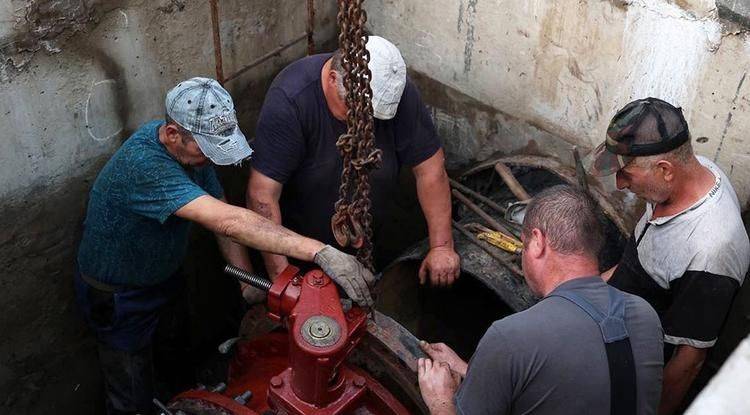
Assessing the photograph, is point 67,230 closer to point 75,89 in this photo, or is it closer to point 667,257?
point 75,89

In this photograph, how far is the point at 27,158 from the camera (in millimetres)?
3812

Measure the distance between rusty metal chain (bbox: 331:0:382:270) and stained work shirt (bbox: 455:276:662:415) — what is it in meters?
0.76

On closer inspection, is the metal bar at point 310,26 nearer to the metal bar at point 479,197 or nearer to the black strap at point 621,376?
the metal bar at point 479,197

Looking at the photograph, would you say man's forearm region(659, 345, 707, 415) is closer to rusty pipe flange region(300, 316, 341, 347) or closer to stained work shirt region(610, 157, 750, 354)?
stained work shirt region(610, 157, 750, 354)

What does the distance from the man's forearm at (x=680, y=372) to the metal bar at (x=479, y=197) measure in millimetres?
1547

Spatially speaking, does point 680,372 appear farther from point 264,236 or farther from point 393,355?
point 264,236

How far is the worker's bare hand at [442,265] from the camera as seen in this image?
427 centimetres

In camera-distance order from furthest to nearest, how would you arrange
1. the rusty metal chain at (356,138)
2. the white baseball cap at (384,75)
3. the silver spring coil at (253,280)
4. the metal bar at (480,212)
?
the metal bar at (480,212) → the white baseball cap at (384,75) → the silver spring coil at (253,280) → the rusty metal chain at (356,138)

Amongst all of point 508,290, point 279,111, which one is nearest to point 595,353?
point 508,290

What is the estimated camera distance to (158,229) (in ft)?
12.2

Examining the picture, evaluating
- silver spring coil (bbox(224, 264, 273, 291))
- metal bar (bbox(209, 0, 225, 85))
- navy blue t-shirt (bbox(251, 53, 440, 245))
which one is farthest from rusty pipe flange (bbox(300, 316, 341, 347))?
metal bar (bbox(209, 0, 225, 85))

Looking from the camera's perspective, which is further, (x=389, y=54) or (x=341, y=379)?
(x=389, y=54)

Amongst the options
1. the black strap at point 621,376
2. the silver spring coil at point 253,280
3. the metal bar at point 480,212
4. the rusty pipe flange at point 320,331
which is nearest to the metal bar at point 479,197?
the metal bar at point 480,212

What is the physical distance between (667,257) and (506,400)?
1.14m
